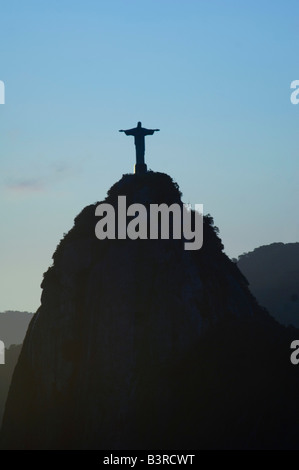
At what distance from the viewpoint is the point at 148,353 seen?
342ft

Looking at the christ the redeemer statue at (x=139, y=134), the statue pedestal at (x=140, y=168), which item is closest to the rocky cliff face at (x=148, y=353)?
the statue pedestal at (x=140, y=168)

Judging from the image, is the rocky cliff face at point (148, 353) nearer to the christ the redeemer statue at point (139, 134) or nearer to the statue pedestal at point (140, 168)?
the statue pedestal at point (140, 168)

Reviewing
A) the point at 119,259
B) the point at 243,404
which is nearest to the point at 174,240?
the point at 119,259

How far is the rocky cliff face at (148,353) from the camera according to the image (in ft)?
325

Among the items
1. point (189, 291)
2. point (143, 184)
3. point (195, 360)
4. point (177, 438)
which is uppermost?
point (143, 184)

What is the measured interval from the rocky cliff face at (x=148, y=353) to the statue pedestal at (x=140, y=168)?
72 cm

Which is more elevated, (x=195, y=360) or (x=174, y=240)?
(x=174, y=240)

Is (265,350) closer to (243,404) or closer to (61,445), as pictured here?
(243,404)

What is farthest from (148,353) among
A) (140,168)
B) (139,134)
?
(139,134)

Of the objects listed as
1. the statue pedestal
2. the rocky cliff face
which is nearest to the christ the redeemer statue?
→ the statue pedestal

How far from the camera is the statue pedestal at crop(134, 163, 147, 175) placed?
113 metres

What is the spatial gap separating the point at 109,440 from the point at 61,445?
6.71 meters

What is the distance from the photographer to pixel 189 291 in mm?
107188

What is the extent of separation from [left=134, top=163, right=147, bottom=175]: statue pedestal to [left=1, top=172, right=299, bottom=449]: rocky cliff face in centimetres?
72
